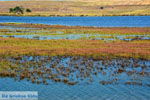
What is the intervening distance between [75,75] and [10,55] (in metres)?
10.8

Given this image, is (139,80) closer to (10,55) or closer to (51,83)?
(51,83)

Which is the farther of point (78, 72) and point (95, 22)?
point (95, 22)

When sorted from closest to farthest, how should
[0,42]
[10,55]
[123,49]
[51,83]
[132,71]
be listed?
1. [51,83]
2. [132,71]
3. [10,55]
4. [123,49]
5. [0,42]

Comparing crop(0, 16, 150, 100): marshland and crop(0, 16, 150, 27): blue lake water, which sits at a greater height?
crop(0, 16, 150, 27): blue lake water

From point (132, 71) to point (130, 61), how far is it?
409 cm

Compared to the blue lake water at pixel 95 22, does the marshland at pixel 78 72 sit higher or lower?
lower

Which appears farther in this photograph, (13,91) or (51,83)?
(51,83)

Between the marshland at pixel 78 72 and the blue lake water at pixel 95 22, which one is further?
the blue lake water at pixel 95 22

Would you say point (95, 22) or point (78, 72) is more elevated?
point (95, 22)

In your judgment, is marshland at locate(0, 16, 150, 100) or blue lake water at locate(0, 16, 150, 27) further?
blue lake water at locate(0, 16, 150, 27)

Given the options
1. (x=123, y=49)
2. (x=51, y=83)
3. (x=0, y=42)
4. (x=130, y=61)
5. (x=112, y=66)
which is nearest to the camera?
(x=51, y=83)

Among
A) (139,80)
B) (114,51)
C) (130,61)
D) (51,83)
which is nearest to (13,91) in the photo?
(51,83)

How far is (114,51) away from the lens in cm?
3450

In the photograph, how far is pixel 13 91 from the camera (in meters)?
20.3
